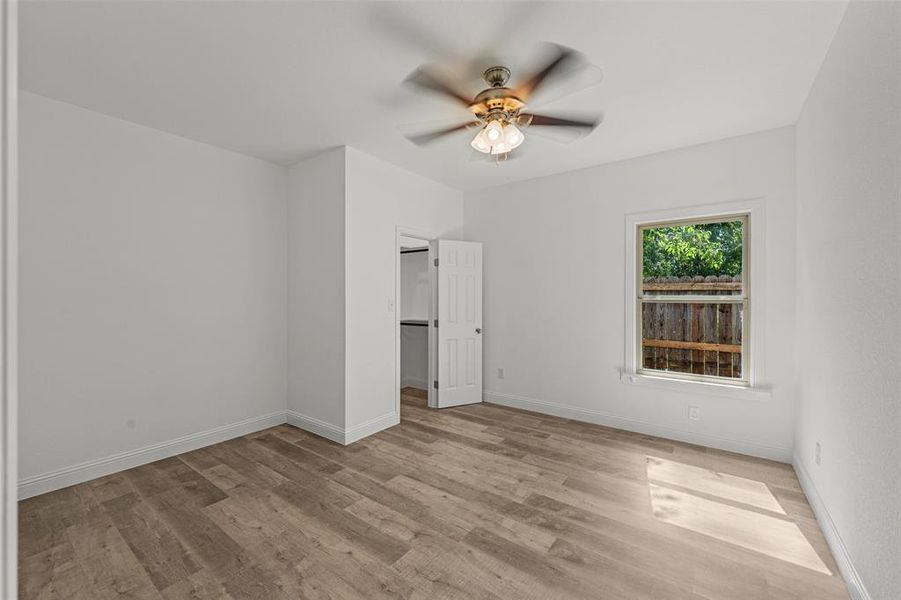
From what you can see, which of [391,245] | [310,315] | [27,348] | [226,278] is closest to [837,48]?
[391,245]

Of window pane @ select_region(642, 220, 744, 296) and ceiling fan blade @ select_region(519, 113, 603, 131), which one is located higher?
ceiling fan blade @ select_region(519, 113, 603, 131)

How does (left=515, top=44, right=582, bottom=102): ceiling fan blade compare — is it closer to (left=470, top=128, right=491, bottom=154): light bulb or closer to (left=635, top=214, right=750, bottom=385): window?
(left=470, top=128, right=491, bottom=154): light bulb

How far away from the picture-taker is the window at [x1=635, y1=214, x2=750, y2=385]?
3578mm

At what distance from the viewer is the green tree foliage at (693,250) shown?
11.8 feet

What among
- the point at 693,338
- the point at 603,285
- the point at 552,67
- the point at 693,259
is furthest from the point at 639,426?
the point at 552,67

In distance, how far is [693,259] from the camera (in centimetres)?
380

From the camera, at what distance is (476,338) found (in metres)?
5.06

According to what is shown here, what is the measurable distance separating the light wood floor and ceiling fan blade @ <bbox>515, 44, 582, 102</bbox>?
246 centimetres

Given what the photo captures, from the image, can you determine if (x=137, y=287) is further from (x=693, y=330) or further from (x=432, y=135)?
(x=693, y=330)

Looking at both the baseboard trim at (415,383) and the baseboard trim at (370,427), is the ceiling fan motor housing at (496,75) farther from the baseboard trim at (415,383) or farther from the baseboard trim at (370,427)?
the baseboard trim at (415,383)

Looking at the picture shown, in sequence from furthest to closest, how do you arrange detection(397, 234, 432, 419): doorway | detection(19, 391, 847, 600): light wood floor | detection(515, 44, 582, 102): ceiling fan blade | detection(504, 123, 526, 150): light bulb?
1. detection(397, 234, 432, 419): doorway
2. detection(504, 123, 526, 150): light bulb
3. detection(19, 391, 847, 600): light wood floor
4. detection(515, 44, 582, 102): ceiling fan blade
